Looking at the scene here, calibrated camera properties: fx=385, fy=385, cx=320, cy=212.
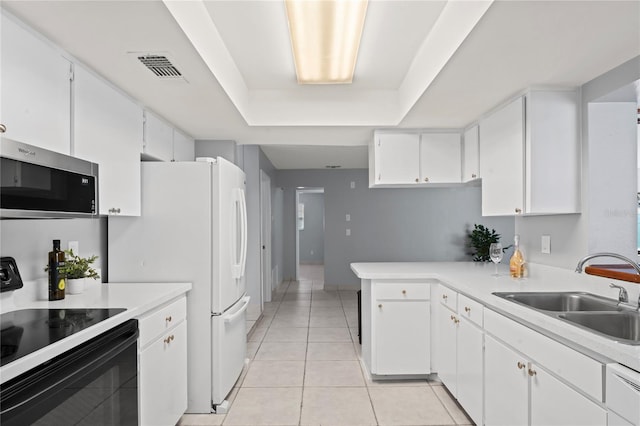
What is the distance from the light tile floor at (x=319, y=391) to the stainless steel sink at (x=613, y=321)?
3.80ft

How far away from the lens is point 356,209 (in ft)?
23.7

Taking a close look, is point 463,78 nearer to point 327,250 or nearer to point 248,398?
point 248,398

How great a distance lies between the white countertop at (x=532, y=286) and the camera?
1329mm

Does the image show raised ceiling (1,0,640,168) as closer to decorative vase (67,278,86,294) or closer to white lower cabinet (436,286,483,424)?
decorative vase (67,278,86,294)

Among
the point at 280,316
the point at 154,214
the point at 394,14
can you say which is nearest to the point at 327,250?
the point at 280,316

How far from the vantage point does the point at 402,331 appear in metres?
3.07

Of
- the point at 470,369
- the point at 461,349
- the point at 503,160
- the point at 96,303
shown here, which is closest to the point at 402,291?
the point at 461,349

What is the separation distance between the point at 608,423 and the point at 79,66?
9.10ft

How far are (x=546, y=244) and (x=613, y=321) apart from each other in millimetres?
1027

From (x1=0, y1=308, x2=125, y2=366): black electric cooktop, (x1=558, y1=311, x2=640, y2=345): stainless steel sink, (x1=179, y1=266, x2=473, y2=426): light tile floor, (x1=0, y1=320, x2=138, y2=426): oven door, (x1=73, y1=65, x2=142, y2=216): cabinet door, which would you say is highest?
(x1=73, y1=65, x2=142, y2=216): cabinet door

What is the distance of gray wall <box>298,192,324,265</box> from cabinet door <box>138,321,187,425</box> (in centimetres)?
900

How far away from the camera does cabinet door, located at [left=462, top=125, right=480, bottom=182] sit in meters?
3.30

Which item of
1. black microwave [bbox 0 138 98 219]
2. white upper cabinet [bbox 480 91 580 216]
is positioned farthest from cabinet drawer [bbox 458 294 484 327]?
black microwave [bbox 0 138 98 219]

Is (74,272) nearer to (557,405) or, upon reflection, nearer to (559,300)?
(557,405)
